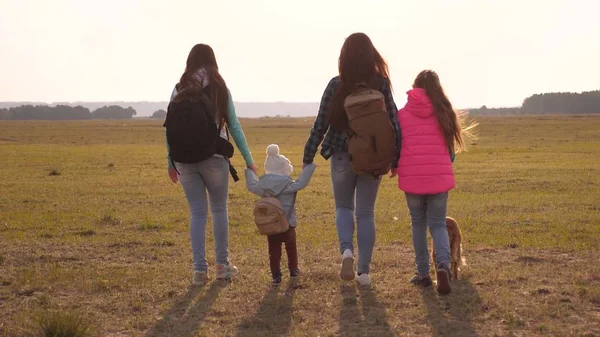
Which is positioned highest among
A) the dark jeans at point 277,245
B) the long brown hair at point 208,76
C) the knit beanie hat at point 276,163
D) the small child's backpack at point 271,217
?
the long brown hair at point 208,76

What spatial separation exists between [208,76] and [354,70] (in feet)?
4.88

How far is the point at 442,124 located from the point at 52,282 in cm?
427

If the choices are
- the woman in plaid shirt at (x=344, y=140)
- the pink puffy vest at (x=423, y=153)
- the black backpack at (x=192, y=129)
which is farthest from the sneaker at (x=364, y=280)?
the black backpack at (x=192, y=129)

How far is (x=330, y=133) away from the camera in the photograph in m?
7.32

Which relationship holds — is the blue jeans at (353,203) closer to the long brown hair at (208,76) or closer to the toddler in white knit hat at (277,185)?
the toddler in white knit hat at (277,185)

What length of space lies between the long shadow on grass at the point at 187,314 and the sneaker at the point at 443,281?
2.04 metres

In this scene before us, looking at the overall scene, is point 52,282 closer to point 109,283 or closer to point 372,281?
point 109,283

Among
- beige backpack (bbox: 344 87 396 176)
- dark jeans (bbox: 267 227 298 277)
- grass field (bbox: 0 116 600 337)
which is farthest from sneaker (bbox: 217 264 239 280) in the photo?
beige backpack (bbox: 344 87 396 176)

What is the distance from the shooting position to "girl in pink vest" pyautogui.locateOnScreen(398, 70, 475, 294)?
712 cm

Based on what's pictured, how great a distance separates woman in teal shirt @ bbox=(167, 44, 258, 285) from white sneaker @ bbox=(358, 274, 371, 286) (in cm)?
137

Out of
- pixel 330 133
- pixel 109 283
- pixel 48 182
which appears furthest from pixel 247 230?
pixel 48 182

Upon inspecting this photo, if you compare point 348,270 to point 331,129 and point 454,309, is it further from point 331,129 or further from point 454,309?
point 331,129

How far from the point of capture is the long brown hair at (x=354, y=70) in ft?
23.5

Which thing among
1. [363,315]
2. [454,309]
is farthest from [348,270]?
[454,309]
